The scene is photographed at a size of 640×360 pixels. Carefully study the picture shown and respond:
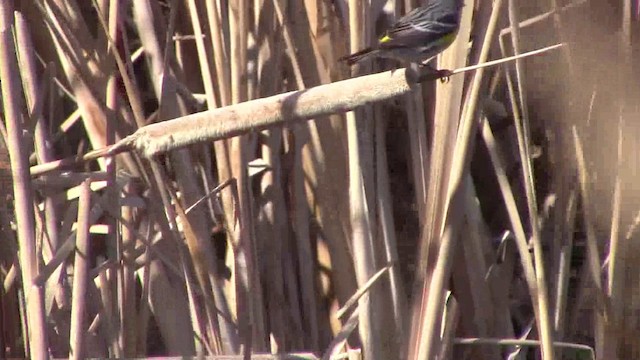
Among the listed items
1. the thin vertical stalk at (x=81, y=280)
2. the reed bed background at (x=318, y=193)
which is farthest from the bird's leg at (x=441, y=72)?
the thin vertical stalk at (x=81, y=280)

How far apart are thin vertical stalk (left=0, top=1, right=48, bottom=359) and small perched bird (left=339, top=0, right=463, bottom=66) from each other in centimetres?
49

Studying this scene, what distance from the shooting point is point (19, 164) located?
3.71 ft

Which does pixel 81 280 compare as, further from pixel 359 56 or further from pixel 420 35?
pixel 420 35

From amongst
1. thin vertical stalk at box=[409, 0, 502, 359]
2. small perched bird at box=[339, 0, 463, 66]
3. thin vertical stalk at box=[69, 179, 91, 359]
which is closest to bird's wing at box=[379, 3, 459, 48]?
small perched bird at box=[339, 0, 463, 66]

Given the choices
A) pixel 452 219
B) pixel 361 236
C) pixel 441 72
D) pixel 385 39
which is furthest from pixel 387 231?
pixel 441 72

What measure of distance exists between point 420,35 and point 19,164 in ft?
2.09

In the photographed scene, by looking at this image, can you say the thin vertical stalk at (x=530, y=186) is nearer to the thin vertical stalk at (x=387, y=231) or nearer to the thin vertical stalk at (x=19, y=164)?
the thin vertical stalk at (x=387, y=231)

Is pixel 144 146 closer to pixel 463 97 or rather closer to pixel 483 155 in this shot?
pixel 463 97

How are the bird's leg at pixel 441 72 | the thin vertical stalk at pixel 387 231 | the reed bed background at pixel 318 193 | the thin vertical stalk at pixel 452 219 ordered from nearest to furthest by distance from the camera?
the bird's leg at pixel 441 72 → the thin vertical stalk at pixel 452 219 → the reed bed background at pixel 318 193 → the thin vertical stalk at pixel 387 231

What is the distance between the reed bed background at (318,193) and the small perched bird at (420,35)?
4 centimetres

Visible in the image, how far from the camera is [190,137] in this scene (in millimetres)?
1035

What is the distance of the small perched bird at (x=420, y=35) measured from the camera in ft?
4.51

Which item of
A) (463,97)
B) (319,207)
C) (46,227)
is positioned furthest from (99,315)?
(463,97)

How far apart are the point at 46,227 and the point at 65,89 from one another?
0.91ft
